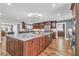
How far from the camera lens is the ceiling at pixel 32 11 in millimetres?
1976

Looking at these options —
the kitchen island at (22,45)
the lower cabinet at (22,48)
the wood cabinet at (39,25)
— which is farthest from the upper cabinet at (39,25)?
the lower cabinet at (22,48)

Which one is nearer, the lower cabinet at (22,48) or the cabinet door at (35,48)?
the lower cabinet at (22,48)

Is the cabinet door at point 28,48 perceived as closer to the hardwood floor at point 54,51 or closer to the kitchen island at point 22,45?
the kitchen island at point 22,45

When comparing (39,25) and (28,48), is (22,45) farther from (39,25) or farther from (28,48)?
(39,25)

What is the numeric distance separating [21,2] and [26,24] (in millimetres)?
430

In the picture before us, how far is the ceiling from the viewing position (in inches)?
77.8

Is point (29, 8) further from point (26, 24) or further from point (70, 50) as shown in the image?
point (70, 50)

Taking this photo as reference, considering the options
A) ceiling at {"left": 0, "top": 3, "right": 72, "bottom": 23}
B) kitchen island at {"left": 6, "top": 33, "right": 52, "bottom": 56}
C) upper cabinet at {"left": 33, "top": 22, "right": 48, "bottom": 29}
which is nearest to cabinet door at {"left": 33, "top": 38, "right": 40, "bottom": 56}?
kitchen island at {"left": 6, "top": 33, "right": 52, "bottom": 56}

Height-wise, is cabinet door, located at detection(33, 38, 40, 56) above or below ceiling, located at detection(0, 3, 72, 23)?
below

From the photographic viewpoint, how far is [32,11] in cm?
202

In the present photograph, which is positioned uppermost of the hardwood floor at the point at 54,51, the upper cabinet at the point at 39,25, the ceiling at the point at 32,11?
the ceiling at the point at 32,11

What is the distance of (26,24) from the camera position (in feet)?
6.48

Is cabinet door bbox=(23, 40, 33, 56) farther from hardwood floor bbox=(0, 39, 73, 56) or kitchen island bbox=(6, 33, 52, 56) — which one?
hardwood floor bbox=(0, 39, 73, 56)

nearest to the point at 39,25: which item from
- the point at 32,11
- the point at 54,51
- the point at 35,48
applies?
the point at 32,11
